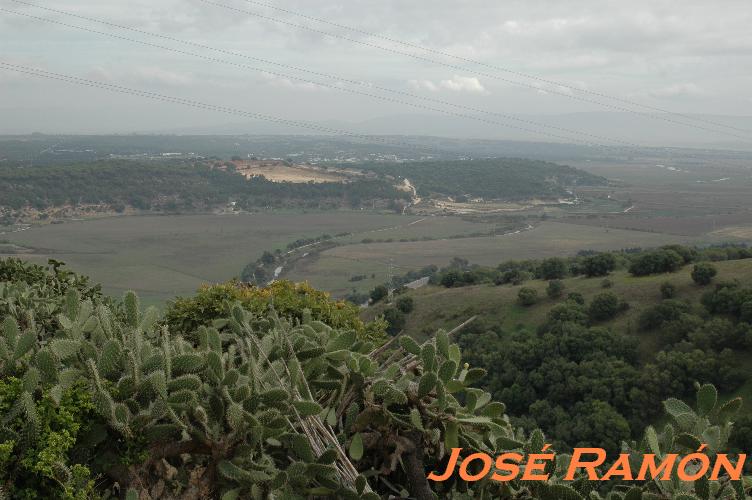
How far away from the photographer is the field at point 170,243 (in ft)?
162

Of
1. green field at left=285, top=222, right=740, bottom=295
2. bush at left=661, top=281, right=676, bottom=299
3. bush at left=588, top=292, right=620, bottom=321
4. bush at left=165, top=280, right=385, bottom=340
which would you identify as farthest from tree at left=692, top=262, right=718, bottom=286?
green field at left=285, top=222, right=740, bottom=295

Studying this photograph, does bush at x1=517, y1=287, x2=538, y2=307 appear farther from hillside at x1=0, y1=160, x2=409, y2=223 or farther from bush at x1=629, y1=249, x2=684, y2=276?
hillside at x1=0, y1=160, x2=409, y2=223

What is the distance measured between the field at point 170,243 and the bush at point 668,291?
90.2 feet

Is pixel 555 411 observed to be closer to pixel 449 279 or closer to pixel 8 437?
pixel 449 279

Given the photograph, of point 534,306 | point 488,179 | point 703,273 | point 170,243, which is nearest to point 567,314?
point 534,306

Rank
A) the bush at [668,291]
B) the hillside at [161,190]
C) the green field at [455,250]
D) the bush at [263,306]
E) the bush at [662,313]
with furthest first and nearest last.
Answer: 1. the hillside at [161,190]
2. the green field at [455,250]
3. the bush at [668,291]
4. the bush at [662,313]
5. the bush at [263,306]

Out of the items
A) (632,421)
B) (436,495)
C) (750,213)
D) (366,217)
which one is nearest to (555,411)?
(632,421)

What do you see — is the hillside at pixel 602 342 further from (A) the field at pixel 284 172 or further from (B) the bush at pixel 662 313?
(A) the field at pixel 284 172

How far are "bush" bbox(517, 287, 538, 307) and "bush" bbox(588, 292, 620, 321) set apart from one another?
12.4 ft

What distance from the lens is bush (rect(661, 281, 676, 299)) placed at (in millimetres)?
30609

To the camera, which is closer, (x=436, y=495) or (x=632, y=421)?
(x=436, y=495)

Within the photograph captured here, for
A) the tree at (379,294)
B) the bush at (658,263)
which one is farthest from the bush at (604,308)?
the tree at (379,294)

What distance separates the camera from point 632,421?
22.5m

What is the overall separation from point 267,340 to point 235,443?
0.65 meters
